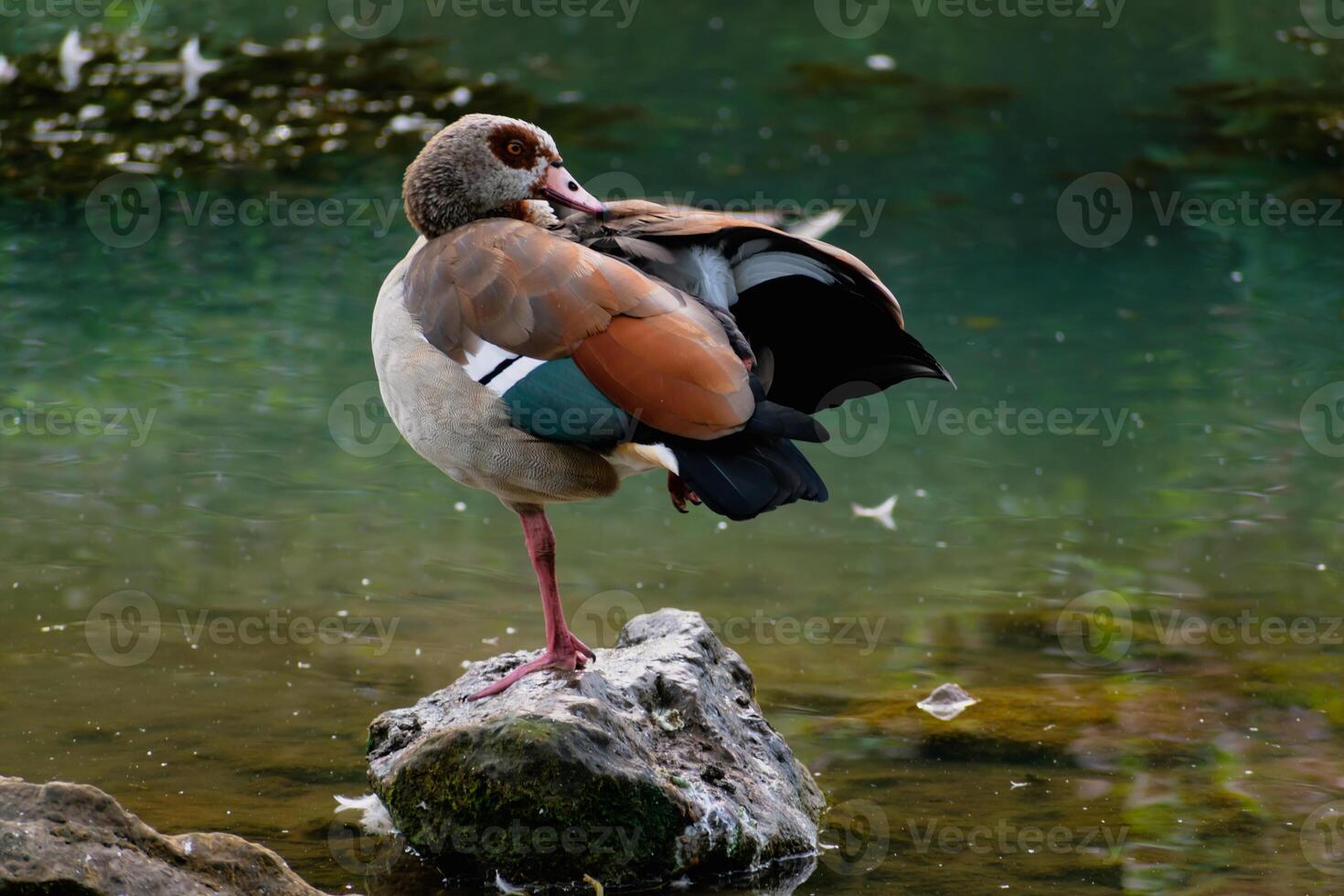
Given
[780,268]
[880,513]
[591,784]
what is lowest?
[880,513]

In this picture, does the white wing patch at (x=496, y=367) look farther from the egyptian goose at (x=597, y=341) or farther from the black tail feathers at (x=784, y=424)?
the black tail feathers at (x=784, y=424)

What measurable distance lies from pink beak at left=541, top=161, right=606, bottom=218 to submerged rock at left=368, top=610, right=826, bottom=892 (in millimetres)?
1379

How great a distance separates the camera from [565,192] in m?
4.86

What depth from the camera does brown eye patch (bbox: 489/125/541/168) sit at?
485 centimetres

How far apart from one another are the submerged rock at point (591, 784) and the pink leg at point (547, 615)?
0.04 m

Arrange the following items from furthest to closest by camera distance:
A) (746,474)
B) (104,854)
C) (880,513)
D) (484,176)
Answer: (880,513) < (484,176) < (746,474) < (104,854)

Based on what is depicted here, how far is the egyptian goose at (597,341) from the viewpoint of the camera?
4.05m

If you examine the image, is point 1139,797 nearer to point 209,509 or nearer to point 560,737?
point 560,737

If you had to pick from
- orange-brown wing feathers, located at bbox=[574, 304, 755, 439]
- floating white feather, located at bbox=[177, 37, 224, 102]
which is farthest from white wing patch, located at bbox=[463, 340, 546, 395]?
floating white feather, located at bbox=[177, 37, 224, 102]

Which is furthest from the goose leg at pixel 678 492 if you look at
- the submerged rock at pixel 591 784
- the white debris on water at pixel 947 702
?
the white debris on water at pixel 947 702

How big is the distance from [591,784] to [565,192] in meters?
1.74

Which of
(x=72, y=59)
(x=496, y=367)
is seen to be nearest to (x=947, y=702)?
(x=496, y=367)

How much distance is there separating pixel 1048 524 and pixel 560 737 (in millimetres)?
4253

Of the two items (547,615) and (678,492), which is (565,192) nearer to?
(678,492)
